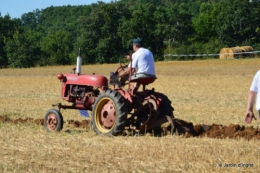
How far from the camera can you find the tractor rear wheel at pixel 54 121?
421 inches

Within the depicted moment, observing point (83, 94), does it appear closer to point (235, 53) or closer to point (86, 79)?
point (86, 79)

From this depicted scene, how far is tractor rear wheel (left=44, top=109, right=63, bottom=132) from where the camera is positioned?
10.7m

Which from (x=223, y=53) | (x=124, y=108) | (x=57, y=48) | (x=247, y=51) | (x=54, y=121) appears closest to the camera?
(x=124, y=108)

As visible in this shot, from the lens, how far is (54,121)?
1083 cm

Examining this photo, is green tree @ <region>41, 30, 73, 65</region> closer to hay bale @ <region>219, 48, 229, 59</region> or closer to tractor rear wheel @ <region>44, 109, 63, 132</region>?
hay bale @ <region>219, 48, 229, 59</region>

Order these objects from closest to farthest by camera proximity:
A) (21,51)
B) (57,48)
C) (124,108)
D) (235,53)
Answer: (124,108) < (235,53) < (21,51) < (57,48)

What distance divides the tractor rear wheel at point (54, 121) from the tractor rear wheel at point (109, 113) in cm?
85

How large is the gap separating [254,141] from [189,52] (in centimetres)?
4908

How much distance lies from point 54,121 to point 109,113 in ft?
4.64

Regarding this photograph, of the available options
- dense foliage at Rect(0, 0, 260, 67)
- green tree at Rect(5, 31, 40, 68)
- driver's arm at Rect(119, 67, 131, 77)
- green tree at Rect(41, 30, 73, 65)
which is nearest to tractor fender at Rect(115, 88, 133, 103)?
driver's arm at Rect(119, 67, 131, 77)

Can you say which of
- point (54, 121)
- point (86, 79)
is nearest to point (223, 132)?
point (86, 79)

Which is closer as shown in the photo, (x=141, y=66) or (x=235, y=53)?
(x=141, y=66)

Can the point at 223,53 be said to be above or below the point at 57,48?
above

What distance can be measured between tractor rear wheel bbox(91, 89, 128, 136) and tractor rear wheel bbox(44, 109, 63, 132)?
0.85 meters
